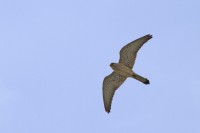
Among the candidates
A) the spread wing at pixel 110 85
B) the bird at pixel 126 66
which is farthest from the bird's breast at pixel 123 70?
the spread wing at pixel 110 85

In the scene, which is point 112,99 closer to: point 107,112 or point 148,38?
point 107,112

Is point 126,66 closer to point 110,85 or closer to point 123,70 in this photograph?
point 123,70

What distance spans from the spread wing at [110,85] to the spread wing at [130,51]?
100cm

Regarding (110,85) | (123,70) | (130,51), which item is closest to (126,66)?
(123,70)

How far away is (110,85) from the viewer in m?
31.2

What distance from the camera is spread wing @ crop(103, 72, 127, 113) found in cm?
3084

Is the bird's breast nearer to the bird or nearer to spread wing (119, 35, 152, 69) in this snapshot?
the bird

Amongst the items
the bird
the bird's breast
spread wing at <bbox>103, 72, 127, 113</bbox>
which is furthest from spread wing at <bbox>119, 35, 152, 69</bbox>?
spread wing at <bbox>103, 72, 127, 113</bbox>

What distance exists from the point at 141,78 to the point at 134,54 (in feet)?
4.53

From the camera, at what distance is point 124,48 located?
98.2 feet

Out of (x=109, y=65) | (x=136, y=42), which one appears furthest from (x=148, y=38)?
(x=109, y=65)

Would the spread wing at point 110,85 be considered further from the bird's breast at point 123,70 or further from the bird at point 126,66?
the bird's breast at point 123,70

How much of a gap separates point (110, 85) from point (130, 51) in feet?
7.98

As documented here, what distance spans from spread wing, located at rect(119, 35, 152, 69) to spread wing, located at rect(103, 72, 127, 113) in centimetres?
100
